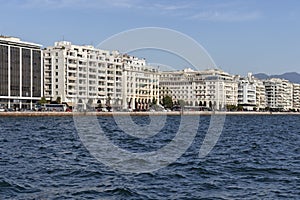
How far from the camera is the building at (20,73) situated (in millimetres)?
109819

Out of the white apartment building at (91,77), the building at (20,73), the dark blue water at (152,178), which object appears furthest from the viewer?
the white apartment building at (91,77)

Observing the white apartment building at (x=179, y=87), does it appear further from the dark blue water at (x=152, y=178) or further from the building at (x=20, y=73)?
the dark blue water at (x=152, y=178)

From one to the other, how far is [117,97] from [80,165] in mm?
122999

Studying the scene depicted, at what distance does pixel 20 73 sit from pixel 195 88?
77.2 meters

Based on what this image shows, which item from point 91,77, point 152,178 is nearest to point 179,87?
point 91,77

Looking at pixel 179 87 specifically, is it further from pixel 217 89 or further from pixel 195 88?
pixel 217 89

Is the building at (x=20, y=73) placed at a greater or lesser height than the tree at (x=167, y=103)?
greater

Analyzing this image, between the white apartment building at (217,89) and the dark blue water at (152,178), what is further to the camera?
the white apartment building at (217,89)

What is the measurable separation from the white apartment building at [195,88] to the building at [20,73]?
201 ft

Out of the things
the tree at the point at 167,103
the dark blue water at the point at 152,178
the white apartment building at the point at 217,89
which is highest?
the white apartment building at the point at 217,89

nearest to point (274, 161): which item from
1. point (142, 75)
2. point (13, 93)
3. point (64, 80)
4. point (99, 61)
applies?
point (13, 93)

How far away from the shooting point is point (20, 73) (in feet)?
374

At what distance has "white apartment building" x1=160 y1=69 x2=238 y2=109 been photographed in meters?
177

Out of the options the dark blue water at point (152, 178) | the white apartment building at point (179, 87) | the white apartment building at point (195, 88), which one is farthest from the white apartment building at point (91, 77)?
the dark blue water at point (152, 178)
